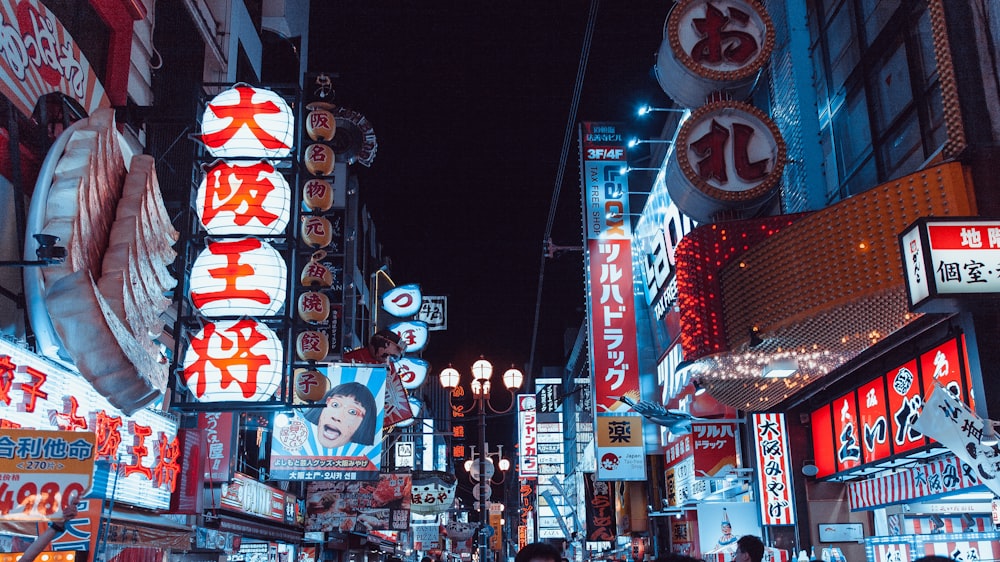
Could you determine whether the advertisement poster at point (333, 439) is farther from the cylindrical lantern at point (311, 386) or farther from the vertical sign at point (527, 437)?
the vertical sign at point (527, 437)

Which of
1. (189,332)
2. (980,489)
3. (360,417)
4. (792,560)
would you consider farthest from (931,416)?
(360,417)

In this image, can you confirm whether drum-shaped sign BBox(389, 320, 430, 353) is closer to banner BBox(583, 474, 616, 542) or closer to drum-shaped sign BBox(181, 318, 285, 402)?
banner BBox(583, 474, 616, 542)

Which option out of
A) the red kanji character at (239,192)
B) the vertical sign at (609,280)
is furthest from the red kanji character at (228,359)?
the vertical sign at (609,280)

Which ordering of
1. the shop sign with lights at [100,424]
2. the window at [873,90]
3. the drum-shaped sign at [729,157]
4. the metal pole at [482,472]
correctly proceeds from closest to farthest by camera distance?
the shop sign with lights at [100,424] → the window at [873,90] → the drum-shaped sign at [729,157] → the metal pole at [482,472]

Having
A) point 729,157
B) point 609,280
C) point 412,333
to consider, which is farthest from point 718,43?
point 412,333

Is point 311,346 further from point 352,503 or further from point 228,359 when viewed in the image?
point 228,359

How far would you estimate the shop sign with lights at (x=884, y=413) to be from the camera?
999 centimetres

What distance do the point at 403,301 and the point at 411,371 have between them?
4897mm

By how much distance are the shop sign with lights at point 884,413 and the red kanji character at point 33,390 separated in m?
10.3

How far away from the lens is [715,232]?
41.8ft

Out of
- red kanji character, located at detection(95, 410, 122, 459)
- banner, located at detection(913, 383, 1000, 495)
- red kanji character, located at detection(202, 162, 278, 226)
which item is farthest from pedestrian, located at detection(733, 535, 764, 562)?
red kanji character, located at detection(202, 162, 278, 226)

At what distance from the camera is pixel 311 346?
67.1 feet

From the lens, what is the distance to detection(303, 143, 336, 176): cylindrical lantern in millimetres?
18875

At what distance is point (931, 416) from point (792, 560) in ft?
22.8
